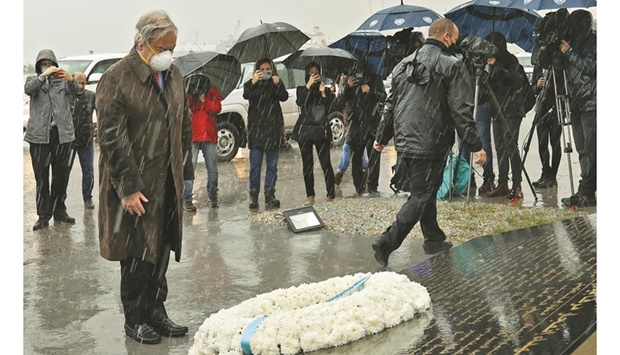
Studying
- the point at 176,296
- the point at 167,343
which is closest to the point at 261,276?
the point at 176,296

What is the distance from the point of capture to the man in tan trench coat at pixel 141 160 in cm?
523

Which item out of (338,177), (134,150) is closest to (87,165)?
(338,177)

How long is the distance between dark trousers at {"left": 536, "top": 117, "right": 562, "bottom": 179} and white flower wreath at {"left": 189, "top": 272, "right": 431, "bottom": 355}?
7.96 meters

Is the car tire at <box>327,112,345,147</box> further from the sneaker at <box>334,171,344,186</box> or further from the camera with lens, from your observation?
the camera with lens

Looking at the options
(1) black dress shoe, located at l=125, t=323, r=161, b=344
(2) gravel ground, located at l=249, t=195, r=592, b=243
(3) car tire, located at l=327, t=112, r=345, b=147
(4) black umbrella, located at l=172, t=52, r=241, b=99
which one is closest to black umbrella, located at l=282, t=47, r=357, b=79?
(4) black umbrella, located at l=172, t=52, r=241, b=99

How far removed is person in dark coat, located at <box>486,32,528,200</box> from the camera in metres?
10.8

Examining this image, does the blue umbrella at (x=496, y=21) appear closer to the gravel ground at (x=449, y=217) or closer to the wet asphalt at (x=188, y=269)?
the wet asphalt at (x=188, y=269)

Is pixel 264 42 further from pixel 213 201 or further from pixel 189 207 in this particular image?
pixel 189 207

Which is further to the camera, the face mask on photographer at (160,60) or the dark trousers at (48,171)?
the dark trousers at (48,171)

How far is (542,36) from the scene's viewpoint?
9.90m

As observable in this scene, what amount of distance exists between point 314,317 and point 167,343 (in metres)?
2.22

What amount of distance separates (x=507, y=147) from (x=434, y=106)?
4.14m

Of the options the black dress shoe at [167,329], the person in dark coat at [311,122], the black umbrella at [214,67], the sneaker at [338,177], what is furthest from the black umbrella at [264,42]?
the black dress shoe at [167,329]

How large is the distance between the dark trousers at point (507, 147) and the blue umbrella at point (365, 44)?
2.54 metres
